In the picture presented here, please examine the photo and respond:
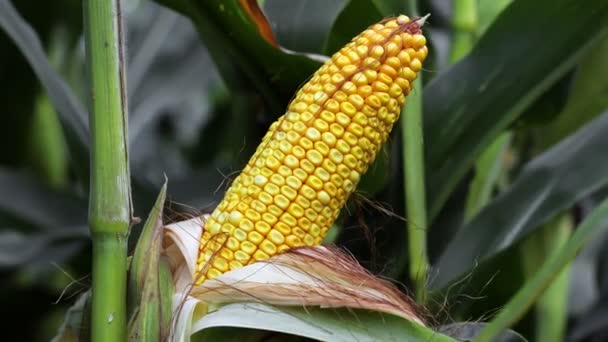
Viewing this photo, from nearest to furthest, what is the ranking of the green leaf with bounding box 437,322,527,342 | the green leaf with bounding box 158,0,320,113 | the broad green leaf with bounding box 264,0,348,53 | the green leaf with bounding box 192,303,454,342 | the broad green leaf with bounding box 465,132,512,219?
the green leaf with bounding box 192,303,454,342 → the green leaf with bounding box 437,322,527,342 → the green leaf with bounding box 158,0,320,113 → the broad green leaf with bounding box 264,0,348,53 → the broad green leaf with bounding box 465,132,512,219

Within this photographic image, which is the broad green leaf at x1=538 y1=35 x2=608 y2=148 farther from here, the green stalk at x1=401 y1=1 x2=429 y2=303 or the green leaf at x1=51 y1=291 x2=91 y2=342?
the green leaf at x1=51 y1=291 x2=91 y2=342

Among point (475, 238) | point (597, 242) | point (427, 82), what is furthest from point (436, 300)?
point (597, 242)

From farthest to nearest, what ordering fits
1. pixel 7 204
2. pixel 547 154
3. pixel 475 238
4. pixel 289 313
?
1. pixel 7 204
2. pixel 547 154
3. pixel 475 238
4. pixel 289 313

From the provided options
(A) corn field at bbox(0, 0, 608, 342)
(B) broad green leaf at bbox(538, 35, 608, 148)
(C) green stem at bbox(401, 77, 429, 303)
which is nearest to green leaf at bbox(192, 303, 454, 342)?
(A) corn field at bbox(0, 0, 608, 342)

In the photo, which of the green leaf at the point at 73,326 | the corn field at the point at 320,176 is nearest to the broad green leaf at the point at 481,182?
the corn field at the point at 320,176

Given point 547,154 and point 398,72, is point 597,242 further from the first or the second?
point 398,72

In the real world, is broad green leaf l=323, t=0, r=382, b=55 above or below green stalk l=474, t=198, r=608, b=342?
above

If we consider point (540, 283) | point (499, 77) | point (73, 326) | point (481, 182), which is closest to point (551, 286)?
point (481, 182)

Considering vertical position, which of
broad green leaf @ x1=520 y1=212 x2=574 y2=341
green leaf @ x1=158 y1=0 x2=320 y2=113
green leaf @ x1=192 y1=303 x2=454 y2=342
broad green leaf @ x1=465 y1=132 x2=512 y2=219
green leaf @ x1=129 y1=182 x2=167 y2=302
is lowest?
broad green leaf @ x1=520 y1=212 x2=574 y2=341
